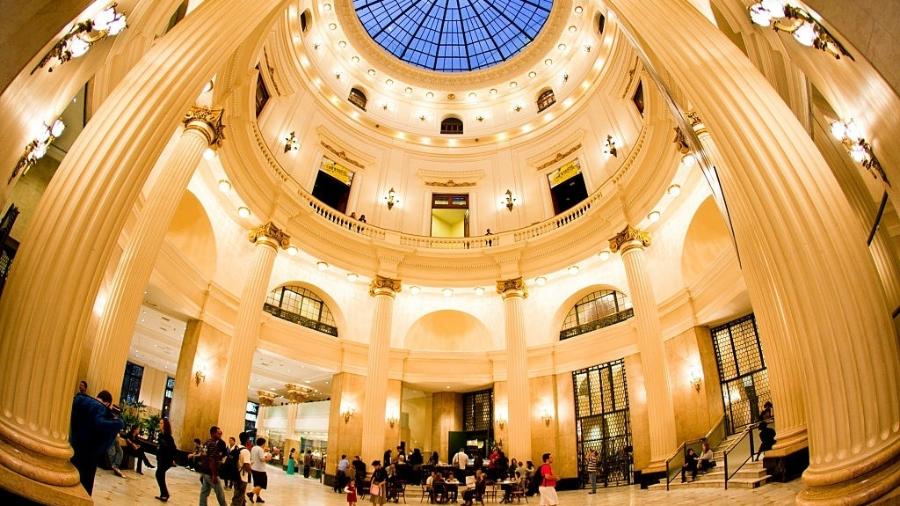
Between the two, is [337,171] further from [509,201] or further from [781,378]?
[781,378]

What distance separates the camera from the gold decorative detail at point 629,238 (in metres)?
15.3

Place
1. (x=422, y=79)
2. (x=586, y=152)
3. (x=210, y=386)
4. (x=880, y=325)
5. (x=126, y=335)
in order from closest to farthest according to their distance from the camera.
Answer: (x=880, y=325), (x=126, y=335), (x=210, y=386), (x=586, y=152), (x=422, y=79)

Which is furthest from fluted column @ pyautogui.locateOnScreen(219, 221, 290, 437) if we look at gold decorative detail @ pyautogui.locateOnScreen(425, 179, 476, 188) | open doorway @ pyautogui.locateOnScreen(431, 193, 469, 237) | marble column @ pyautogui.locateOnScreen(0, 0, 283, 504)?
marble column @ pyautogui.locateOnScreen(0, 0, 283, 504)

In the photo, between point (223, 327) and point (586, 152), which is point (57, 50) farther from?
point (586, 152)

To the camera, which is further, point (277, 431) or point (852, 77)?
point (277, 431)

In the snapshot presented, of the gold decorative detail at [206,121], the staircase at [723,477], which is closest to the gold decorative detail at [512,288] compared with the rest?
the staircase at [723,477]

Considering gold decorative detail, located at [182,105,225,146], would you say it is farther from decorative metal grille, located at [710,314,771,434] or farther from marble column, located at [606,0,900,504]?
decorative metal grille, located at [710,314,771,434]

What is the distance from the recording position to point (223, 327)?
14.6 metres

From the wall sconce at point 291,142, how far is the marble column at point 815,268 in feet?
49.0

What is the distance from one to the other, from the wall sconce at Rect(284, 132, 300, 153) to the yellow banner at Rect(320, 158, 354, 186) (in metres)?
1.50

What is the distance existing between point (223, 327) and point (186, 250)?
260 cm

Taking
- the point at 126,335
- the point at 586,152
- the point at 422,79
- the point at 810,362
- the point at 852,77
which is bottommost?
the point at 810,362

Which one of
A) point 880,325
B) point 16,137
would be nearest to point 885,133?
point 880,325

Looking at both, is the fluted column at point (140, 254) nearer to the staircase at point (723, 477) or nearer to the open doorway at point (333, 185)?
the open doorway at point (333, 185)
